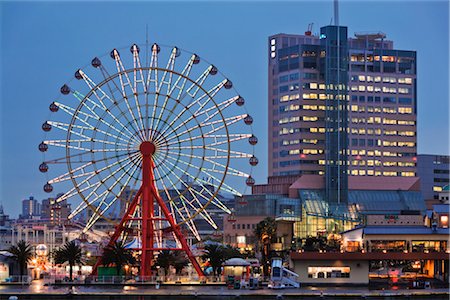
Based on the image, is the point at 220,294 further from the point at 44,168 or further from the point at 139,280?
the point at 44,168

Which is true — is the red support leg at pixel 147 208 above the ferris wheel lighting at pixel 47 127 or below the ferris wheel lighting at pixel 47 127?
below

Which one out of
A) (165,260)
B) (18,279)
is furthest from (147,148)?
(18,279)

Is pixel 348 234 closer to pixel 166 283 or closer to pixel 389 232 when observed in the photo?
pixel 389 232

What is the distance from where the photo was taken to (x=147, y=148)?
113375mm

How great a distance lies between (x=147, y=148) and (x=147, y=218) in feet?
24.7

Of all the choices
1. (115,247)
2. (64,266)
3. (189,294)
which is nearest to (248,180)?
(115,247)

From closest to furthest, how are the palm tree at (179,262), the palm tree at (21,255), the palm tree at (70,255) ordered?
the palm tree at (21,255)
the palm tree at (70,255)
the palm tree at (179,262)

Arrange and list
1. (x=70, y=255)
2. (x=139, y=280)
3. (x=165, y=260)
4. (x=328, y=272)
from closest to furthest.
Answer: (x=328, y=272) → (x=139, y=280) → (x=70, y=255) → (x=165, y=260)

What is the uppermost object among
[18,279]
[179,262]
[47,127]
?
[47,127]

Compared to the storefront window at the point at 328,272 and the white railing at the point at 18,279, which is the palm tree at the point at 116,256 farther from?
the storefront window at the point at 328,272

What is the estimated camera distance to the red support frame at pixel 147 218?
11112 centimetres

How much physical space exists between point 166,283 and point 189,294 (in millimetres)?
13491

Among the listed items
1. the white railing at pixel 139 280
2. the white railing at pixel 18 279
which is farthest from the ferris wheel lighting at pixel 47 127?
the white railing at pixel 139 280

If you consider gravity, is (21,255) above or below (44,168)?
below
